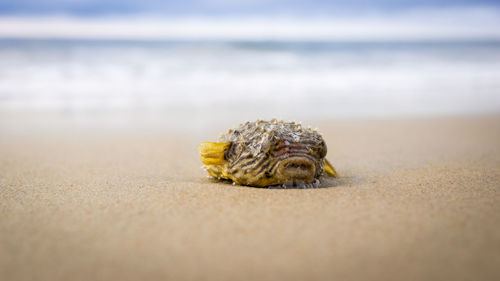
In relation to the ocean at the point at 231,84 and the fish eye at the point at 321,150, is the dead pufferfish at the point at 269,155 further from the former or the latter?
the ocean at the point at 231,84

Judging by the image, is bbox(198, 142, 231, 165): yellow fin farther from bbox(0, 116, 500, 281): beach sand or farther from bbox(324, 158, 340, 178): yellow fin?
bbox(324, 158, 340, 178): yellow fin

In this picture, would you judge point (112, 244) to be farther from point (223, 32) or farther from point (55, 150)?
point (223, 32)

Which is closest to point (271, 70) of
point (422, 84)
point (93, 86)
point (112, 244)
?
point (422, 84)

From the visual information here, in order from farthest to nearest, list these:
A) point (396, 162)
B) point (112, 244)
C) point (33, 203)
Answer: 1. point (396, 162)
2. point (33, 203)
3. point (112, 244)

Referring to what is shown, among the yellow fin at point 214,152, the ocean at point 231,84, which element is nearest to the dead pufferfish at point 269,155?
the yellow fin at point 214,152

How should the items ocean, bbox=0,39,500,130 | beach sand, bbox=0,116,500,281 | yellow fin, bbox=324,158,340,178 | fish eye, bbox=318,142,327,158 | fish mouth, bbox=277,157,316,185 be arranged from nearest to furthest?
beach sand, bbox=0,116,500,281 → fish mouth, bbox=277,157,316,185 → fish eye, bbox=318,142,327,158 → yellow fin, bbox=324,158,340,178 → ocean, bbox=0,39,500,130

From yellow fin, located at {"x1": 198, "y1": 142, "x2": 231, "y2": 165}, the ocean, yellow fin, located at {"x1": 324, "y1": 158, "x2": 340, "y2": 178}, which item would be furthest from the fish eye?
the ocean

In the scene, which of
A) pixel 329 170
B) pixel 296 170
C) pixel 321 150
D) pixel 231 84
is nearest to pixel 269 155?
pixel 296 170

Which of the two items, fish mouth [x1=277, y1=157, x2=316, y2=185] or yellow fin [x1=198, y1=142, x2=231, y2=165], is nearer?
fish mouth [x1=277, y1=157, x2=316, y2=185]
